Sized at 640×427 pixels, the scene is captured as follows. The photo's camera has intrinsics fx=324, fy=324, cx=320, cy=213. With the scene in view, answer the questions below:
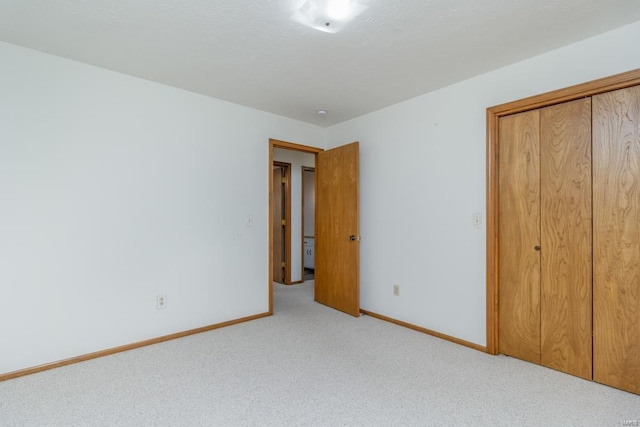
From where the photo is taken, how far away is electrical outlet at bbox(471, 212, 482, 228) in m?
2.71

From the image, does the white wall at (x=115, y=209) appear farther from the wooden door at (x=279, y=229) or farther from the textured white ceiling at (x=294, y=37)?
the wooden door at (x=279, y=229)

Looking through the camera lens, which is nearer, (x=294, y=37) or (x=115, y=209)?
(x=294, y=37)

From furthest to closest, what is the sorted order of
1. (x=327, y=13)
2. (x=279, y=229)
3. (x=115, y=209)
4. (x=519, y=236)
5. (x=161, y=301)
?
(x=279, y=229) < (x=161, y=301) < (x=115, y=209) < (x=519, y=236) < (x=327, y=13)

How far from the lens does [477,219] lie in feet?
8.95

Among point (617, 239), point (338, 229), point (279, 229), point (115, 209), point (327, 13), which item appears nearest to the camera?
point (327, 13)

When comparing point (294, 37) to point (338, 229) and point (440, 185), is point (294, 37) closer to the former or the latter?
point (440, 185)

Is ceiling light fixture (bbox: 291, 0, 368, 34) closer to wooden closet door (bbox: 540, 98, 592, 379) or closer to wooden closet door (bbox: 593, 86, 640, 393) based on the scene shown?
wooden closet door (bbox: 540, 98, 592, 379)

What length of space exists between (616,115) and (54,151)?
12.7 ft

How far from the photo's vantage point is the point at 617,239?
2.07 meters

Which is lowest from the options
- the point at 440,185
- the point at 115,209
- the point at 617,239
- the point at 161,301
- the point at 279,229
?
the point at 161,301

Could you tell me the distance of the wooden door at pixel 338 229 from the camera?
3602 millimetres

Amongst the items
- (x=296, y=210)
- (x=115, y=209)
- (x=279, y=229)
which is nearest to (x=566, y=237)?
(x=115, y=209)

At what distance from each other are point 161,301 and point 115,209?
898 millimetres

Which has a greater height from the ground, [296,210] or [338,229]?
[296,210]
